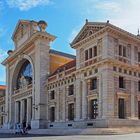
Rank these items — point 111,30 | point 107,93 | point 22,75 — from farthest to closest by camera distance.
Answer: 1. point 22,75
2. point 111,30
3. point 107,93

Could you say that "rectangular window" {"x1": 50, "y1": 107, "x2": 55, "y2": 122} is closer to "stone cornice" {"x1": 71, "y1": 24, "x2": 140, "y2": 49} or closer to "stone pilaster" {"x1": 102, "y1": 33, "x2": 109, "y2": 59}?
"stone cornice" {"x1": 71, "y1": 24, "x2": 140, "y2": 49}

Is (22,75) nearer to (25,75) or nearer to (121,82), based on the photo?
(25,75)

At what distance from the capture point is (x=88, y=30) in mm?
42094

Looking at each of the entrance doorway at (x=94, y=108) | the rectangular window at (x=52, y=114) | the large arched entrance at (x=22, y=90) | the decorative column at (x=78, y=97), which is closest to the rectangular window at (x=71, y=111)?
the decorative column at (x=78, y=97)

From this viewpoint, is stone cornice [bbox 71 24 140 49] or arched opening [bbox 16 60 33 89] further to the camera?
arched opening [bbox 16 60 33 89]

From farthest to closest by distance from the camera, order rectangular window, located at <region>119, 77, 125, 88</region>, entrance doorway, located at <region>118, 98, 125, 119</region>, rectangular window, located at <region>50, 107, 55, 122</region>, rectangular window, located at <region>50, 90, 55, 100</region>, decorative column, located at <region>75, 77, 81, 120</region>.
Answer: rectangular window, located at <region>50, 90, 55, 100</region> < rectangular window, located at <region>50, 107, 55, 122</region> < decorative column, located at <region>75, 77, 81, 120</region> < rectangular window, located at <region>119, 77, 125, 88</region> < entrance doorway, located at <region>118, 98, 125, 119</region>

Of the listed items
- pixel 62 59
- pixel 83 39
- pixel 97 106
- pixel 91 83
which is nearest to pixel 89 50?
pixel 83 39

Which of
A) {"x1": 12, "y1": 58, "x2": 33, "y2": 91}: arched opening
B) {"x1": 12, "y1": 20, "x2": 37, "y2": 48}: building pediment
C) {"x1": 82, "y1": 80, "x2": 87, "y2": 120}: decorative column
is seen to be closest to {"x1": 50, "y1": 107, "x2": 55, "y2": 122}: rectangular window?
{"x1": 82, "y1": 80, "x2": 87, "y2": 120}: decorative column

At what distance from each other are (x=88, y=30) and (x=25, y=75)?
2292 cm

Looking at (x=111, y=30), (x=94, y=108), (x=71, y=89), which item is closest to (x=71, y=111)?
(x=71, y=89)

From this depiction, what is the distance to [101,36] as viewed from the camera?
39.4m

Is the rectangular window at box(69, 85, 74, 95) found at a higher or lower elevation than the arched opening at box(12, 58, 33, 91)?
lower

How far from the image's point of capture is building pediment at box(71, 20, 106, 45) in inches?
1574

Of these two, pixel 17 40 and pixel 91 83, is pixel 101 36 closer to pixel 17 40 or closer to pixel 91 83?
pixel 91 83
